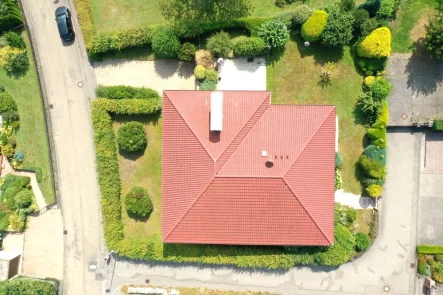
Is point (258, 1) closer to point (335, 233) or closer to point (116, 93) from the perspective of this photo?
point (116, 93)

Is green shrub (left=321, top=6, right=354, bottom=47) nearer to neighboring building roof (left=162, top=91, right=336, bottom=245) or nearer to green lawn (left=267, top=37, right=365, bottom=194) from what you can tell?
green lawn (left=267, top=37, right=365, bottom=194)

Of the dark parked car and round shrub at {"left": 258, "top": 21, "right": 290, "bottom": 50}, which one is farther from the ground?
the dark parked car

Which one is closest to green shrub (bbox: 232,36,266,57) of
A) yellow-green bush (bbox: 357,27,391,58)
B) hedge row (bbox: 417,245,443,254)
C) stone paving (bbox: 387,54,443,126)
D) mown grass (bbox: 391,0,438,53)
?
yellow-green bush (bbox: 357,27,391,58)

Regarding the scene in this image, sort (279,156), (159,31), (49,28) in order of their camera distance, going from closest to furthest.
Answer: (279,156) → (159,31) → (49,28)

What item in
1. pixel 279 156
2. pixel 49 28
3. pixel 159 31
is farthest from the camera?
pixel 49 28

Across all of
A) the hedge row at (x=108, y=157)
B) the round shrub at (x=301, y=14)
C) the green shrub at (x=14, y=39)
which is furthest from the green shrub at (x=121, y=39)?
the round shrub at (x=301, y=14)

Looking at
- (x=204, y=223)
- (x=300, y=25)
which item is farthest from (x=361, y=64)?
(x=204, y=223)

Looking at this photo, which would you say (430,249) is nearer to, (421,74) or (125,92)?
(421,74)
